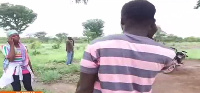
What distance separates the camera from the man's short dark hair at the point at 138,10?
1649mm

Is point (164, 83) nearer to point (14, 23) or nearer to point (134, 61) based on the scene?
point (134, 61)

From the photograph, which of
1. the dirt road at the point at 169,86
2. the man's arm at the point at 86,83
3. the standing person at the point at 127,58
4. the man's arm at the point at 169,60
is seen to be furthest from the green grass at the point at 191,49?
the man's arm at the point at 86,83

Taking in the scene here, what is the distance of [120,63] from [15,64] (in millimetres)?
3711

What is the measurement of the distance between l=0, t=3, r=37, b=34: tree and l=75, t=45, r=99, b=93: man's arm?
156 feet

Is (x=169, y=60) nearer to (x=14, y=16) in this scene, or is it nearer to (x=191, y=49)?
(x=191, y=49)

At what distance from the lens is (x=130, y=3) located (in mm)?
1671

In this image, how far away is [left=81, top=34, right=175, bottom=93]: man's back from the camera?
157 centimetres

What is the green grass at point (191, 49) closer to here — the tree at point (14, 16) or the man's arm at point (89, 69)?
the man's arm at point (89, 69)

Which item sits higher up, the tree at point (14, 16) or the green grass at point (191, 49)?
the tree at point (14, 16)

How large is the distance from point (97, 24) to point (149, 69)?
49.5m

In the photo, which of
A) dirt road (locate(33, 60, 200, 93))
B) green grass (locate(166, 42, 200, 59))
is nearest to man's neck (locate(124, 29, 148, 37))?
dirt road (locate(33, 60, 200, 93))

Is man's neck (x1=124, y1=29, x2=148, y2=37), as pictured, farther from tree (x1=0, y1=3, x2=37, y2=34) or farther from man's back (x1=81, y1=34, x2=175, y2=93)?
tree (x1=0, y1=3, x2=37, y2=34)

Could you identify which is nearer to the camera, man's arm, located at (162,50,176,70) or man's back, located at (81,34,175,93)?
man's back, located at (81,34,175,93)

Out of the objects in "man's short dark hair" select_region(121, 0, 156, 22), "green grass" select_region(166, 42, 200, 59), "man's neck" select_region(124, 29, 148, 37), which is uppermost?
"man's short dark hair" select_region(121, 0, 156, 22)
